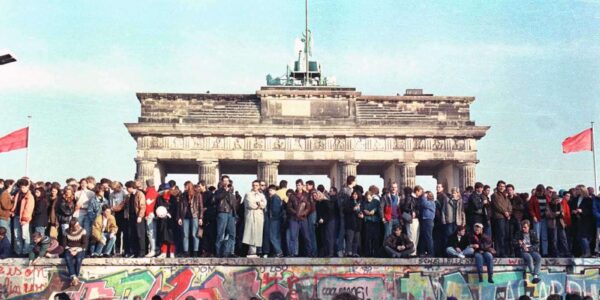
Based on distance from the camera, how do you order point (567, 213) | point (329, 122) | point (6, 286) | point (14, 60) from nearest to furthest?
point (14, 60)
point (6, 286)
point (567, 213)
point (329, 122)

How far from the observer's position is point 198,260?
16.1m

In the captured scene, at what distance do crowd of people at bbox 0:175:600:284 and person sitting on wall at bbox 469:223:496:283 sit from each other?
21mm

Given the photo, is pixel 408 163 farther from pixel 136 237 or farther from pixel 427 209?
pixel 136 237

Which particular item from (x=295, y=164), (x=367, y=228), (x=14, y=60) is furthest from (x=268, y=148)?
(x=14, y=60)

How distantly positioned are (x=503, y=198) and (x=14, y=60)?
10384 millimetres

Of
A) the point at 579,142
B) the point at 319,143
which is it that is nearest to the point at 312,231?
the point at 579,142

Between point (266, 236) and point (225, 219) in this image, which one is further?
point (266, 236)

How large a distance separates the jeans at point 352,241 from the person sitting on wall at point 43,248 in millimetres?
5996

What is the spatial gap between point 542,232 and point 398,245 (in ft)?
10.8

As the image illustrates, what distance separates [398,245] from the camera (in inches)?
644

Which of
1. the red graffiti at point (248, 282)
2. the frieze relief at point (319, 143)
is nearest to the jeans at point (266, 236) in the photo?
the red graffiti at point (248, 282)

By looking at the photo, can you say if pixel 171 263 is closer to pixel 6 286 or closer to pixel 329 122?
pixel 6 286

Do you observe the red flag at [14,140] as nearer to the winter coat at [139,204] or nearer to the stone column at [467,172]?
the winter coat at [139,204]

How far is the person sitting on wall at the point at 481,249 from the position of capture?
52.3 feet
